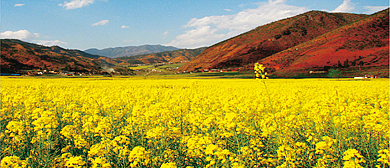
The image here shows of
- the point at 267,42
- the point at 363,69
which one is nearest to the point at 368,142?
the point at 363,69

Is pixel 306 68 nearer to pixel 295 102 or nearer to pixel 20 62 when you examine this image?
pixel 295 102

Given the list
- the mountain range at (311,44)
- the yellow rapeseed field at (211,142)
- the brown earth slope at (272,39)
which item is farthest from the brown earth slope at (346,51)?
the yellow rapeseed field at (211,142)

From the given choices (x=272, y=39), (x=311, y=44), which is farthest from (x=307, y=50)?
(x=272, y=39)

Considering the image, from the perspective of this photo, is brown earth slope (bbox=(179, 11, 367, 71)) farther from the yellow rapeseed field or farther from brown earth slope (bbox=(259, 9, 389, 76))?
the yellow rapeseed field

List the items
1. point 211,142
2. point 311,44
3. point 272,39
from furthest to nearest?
point 272,39 < point 311,44 < point 211,142

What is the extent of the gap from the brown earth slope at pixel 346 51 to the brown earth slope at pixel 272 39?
47.7m

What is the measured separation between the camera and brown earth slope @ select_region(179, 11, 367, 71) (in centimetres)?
14588

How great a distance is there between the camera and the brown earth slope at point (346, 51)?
68.7m

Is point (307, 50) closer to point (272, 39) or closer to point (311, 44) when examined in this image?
point (311, 44)

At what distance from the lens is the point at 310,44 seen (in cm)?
9638

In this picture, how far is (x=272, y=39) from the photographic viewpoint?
152750 mm

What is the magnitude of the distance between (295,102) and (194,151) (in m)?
6.11

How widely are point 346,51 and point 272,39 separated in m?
→ 79.6

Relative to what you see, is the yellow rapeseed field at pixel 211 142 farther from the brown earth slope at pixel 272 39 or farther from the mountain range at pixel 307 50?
the brown earth slope at pixel 272 39
